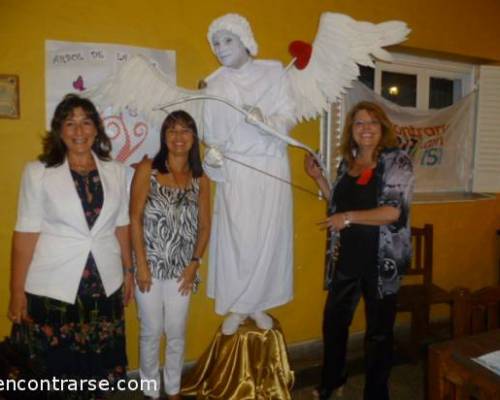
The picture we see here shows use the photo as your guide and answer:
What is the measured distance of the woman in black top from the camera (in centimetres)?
175

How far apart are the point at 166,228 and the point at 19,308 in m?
0.61

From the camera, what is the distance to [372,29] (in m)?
1.61

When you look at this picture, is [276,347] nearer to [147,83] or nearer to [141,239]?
[141,239]

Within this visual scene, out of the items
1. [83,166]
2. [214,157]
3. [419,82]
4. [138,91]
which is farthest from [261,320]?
[419,82]

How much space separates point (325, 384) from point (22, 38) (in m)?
2.16

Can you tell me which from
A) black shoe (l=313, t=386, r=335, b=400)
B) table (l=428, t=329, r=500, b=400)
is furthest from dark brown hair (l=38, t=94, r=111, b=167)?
black shoe (l=313, t=386, r=335, b=400)

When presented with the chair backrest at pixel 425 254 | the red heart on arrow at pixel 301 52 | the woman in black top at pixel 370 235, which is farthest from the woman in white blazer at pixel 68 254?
the chair backrest at pixel 425 254

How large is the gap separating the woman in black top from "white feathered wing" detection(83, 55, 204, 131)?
2.59 ft

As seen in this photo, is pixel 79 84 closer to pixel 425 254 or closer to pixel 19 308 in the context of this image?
pixel 19 308

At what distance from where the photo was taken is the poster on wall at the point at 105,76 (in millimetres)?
1845

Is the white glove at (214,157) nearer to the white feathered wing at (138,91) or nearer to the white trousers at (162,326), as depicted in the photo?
the white feathered wing at (138,91)

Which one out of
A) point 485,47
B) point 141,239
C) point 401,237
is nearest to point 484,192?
point 485,47

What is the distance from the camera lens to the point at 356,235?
1852 millimetres

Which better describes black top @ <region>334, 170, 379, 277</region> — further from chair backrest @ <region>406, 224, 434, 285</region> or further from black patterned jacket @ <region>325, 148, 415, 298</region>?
chair backrest @ <region>406, 224, 434, 285</region>
